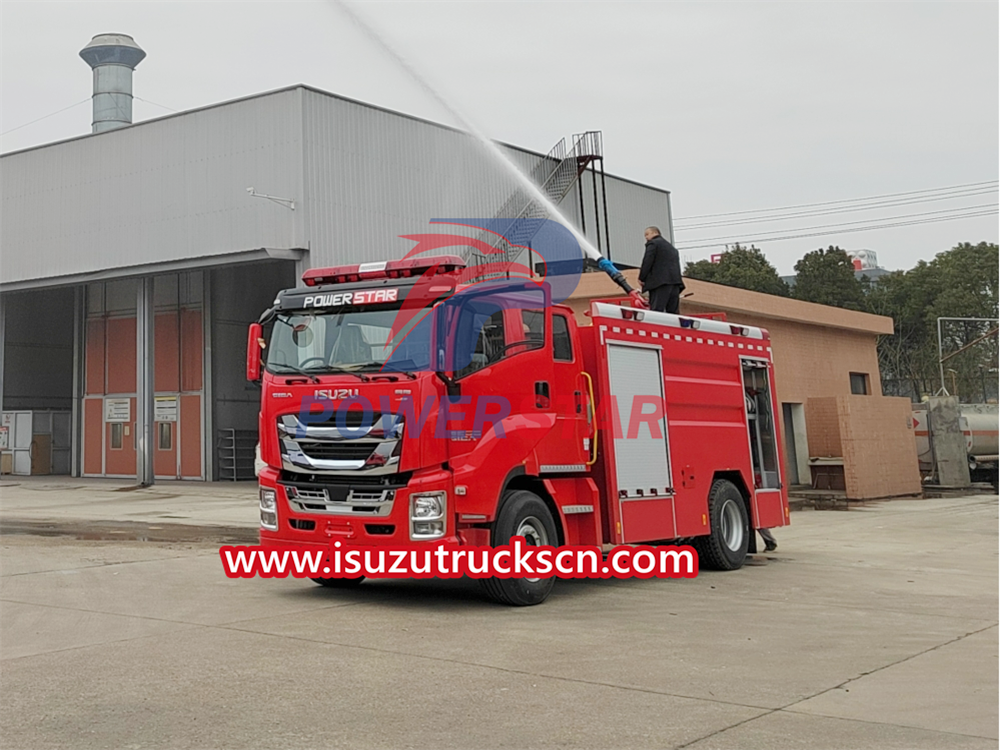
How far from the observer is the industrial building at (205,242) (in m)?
25.9

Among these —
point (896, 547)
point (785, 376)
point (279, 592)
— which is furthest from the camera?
point (785, 376)

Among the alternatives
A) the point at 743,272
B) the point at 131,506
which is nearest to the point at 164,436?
the point at 131,506

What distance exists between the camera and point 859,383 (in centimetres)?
3322

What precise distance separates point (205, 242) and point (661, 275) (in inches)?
674

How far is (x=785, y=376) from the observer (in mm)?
28406

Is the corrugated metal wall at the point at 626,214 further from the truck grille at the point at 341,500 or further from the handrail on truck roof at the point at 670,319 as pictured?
the truck grille at the point at 341,500

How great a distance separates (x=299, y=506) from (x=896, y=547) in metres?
9.97

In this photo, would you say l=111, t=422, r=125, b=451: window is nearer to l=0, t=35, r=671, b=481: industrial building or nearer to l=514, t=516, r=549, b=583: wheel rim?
l=0, t=35, r=671, b=481: industrial building

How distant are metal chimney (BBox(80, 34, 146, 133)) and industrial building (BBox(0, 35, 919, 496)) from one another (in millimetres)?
72

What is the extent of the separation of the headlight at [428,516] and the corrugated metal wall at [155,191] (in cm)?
1756

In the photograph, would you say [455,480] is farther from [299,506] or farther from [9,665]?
[9,665]

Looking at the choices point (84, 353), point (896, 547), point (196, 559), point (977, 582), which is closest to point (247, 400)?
point (84, 353)

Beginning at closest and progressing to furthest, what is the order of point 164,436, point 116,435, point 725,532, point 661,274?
point 725,532 < point 661,274 < point 164,436 < point 116,435

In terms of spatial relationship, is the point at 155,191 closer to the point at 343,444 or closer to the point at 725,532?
the point at 725,532
